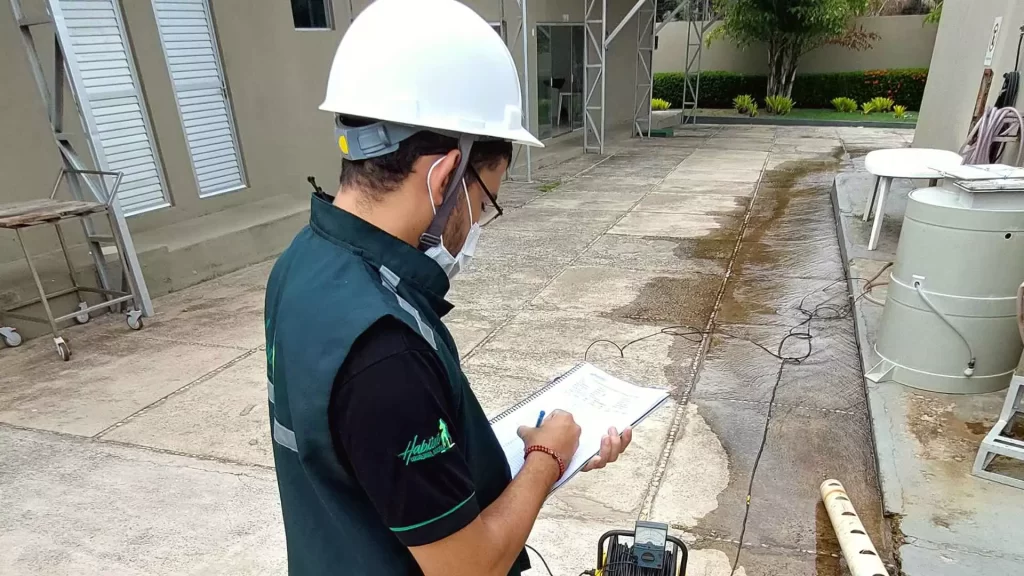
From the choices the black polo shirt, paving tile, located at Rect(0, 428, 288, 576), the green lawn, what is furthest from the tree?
the black polo shirt

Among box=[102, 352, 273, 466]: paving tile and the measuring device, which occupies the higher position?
the measuring device

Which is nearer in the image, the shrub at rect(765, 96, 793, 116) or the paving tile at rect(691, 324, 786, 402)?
the paving tile at rect(691, 324, 786, 402)

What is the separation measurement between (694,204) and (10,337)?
7543 millimetres

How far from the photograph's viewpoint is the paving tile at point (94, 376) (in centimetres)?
372

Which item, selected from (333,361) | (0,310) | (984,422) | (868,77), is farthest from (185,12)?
(868,77)

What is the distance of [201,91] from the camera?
253 inches

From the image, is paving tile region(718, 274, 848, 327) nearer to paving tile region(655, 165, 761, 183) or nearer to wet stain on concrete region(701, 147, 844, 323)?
wet stain on concrete region(701, 147, 844, 323)

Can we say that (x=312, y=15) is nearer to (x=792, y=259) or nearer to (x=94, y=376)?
(x=94, y=376)

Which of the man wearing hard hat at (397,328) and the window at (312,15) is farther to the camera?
the window at (312,15)

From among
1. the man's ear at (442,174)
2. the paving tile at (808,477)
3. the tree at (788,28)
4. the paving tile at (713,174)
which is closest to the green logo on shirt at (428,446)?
the man's ear at (442,174)

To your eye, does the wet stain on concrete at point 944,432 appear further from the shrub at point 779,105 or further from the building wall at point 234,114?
the shrub at point 779,105

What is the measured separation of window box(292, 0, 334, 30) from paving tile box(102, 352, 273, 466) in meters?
4.99

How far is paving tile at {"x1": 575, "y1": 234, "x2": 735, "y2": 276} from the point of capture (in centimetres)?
604

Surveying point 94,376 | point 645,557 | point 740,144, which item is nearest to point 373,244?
point 645,557
